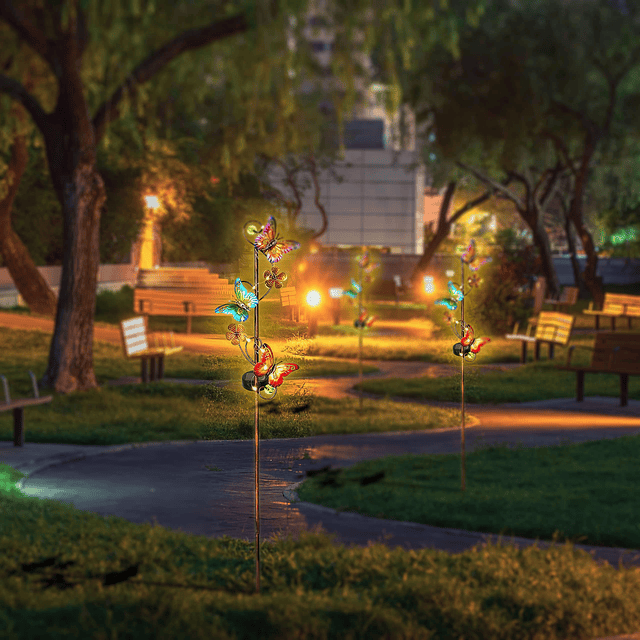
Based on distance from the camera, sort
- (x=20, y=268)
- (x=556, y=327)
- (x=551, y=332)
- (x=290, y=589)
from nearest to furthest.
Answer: (x=290, y=589), (x=556, y=327), (x=551, y=332), (x=20, y=268)

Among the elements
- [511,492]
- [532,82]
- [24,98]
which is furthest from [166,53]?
[532,82]

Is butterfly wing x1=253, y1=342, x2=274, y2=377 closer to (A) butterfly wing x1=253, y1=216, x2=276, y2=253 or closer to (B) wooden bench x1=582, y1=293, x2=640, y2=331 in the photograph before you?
(A) butterfly wing x1=253, y1=216, x2=276, y2=253

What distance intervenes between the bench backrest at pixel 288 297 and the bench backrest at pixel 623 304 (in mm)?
21685

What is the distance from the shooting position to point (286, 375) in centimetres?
521

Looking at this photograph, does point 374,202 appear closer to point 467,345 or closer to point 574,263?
point 574,263

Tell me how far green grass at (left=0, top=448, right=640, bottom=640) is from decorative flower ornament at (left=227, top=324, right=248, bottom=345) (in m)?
1.32

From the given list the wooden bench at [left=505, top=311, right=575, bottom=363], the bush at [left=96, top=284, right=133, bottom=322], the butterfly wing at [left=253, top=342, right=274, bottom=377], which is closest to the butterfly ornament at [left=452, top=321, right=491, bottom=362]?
the butterfly wing at [left=253, top=342, right=274, bottom=377]

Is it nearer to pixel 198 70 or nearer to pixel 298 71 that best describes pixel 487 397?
pixel 298 71

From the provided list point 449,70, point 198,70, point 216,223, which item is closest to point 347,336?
point 198,70

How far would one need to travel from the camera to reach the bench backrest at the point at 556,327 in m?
17.8

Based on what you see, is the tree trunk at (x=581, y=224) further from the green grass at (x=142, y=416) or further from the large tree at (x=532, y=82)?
the green grass at (x=142, y=416)

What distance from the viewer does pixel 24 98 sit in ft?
47.1

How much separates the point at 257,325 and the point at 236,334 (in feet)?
0.37

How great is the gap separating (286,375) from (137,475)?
13.5 feet
